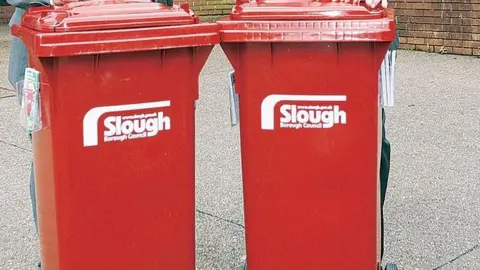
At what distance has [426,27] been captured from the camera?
9148 mm

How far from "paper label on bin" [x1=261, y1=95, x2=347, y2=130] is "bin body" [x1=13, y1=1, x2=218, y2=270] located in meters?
0.35

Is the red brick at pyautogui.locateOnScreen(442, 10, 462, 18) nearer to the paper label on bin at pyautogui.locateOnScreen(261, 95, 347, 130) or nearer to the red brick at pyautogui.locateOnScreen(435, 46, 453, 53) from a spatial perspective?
the red brick at pyautogui.locateOnScreen(435, 46, 453, 53)

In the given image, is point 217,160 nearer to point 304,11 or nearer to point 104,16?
point 304,11

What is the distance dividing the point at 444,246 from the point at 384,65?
150 cm

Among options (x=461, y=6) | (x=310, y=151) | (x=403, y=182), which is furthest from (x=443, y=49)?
(x=310, y=151)

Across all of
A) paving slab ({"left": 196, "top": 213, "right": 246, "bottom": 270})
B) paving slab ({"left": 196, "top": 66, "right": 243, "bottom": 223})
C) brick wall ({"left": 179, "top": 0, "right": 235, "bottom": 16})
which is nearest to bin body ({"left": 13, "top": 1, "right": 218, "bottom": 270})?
paving slab ({"left": 196, "top": 213, "right": 246, "bottom": 270})

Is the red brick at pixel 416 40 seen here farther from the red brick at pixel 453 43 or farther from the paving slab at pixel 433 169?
the paving slab at pixel 433 169

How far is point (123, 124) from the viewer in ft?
8.87

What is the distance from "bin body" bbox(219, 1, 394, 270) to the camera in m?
2.84

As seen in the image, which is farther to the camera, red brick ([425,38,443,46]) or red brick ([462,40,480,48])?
red brick ([425,38,443,46])

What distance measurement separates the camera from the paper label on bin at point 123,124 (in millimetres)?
2676

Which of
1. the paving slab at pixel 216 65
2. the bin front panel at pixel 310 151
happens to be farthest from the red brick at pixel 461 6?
the bin front panel at pixel 310 151

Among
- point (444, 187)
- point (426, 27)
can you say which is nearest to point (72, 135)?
point (444, 187)

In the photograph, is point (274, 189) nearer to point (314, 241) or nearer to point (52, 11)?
point (314, 241)
